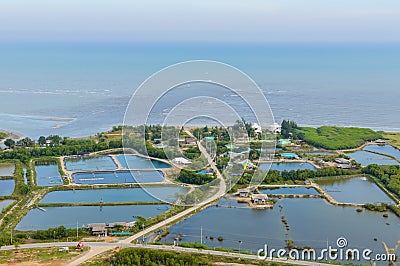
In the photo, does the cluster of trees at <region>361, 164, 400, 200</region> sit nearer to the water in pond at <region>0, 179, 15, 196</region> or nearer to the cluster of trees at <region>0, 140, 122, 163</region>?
the cluster of trees at <region>0, 140, 122, 163</region>

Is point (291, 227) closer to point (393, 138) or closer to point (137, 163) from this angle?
point (137, 163)

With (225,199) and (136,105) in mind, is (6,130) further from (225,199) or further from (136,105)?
(225,199)

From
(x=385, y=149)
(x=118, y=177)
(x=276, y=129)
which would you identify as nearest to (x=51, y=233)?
(x=118, y=177)

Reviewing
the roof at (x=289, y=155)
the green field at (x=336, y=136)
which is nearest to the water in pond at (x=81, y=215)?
the roof at (x=289, y=155)

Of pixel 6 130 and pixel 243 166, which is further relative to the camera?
pixel 6 130

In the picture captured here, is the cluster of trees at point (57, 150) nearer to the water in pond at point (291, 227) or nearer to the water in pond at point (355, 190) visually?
the water in pond at point (291, 227)

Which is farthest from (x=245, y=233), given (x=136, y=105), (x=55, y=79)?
(x=55, y=79)

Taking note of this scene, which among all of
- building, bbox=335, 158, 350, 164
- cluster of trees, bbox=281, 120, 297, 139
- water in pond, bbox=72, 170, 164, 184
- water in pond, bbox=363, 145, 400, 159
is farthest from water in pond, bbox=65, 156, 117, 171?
water in pond, bbox=363, 145, 400, 159
